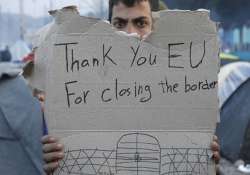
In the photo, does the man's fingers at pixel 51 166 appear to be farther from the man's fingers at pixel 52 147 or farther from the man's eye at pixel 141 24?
the man's eye at pixel 141 24

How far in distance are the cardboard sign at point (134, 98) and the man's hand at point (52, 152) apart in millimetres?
20

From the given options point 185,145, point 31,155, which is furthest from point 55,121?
point 31,155

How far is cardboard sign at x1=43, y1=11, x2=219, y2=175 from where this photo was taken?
1713 mm

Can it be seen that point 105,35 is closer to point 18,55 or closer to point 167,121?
point 167,121

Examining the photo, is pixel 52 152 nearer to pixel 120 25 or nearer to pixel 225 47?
pixel 120 25

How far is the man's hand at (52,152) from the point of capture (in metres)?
1.68

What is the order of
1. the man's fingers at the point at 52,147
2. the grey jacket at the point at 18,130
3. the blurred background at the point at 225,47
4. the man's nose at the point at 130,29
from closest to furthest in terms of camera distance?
the man's fingers at the point at 52,147 < the man's nose at the point at 130,29 < the grey jacket at the point at 18,130 < the blurred background at the point at 225,47

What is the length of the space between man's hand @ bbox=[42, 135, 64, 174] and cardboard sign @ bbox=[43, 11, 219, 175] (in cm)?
2

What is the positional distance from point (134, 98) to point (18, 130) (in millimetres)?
1160

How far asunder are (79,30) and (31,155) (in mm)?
1056

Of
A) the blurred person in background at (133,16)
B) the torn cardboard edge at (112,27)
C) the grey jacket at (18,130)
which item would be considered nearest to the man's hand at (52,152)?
the torn cardboard edge at (112,27)

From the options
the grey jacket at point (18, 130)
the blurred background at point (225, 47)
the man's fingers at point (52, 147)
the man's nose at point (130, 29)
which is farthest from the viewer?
the blurred background at point (225, 47)

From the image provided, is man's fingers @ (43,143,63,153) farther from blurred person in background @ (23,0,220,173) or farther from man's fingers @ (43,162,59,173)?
blurred person in background @ (23,0,220,173)

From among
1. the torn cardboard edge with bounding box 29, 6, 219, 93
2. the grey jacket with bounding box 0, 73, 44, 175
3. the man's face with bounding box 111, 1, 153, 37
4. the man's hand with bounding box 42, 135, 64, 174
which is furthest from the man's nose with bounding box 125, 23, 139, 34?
the grey jacket with bounding box 0, 73, 44, 175
